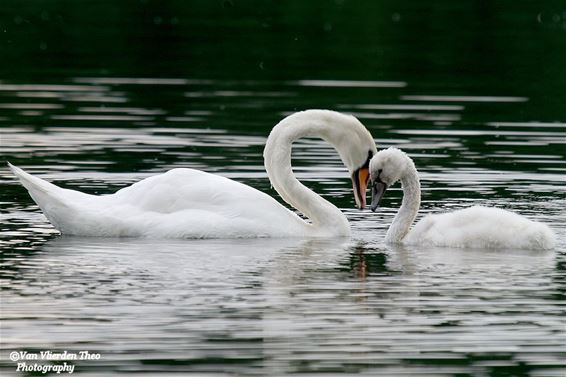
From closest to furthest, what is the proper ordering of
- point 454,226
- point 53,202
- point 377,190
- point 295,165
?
point 454,226, point 53,202, point 377,190, point 295,165

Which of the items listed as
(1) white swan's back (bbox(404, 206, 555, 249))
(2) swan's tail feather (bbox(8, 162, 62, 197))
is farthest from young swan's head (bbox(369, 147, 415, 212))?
(2) swan's tail feather (bbox(8, 162, 62, 197))

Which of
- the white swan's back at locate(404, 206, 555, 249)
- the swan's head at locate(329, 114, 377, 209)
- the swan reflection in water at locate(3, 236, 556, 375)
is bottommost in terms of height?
the swan reflection in water at locate(3, 236, 556, 375)

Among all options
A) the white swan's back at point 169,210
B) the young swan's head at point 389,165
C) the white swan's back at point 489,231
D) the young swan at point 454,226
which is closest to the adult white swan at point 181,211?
the white swan's back at point 169,210

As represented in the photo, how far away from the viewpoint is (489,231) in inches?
566

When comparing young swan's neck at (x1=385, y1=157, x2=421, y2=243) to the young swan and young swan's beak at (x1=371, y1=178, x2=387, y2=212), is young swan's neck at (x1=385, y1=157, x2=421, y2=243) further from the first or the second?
young swan's beak at (x1=371, y1=178, x2=387, y2=212)

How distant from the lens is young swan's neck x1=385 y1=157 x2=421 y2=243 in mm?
15078

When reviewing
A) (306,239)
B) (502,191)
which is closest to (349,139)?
(306,239)

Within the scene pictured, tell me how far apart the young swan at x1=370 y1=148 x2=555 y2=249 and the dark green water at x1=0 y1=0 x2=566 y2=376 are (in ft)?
0.72

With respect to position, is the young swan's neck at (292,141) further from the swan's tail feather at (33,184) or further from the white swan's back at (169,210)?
the swan's tail feather at (33,184)

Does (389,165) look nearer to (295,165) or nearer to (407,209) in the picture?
(407,209)

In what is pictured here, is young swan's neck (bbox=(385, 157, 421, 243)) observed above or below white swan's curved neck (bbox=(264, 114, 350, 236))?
below

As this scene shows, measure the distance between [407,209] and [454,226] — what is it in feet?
2.72

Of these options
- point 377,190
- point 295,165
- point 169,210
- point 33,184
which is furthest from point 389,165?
point 295,165

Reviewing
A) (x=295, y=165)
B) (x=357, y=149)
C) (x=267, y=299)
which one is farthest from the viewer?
(x=295, y=165)
